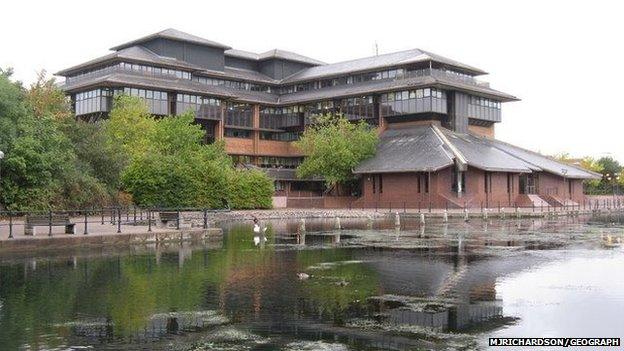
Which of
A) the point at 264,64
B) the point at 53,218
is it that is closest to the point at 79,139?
the point at 53,218

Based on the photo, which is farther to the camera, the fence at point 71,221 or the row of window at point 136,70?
the row of window at point 136,70

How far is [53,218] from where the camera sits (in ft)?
93.7

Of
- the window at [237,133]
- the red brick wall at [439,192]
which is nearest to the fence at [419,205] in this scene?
the red brick wall at [439,192]

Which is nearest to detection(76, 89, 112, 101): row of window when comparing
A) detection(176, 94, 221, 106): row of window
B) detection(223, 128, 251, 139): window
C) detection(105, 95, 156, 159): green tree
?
detection(105, 95, 156, 159): green tree

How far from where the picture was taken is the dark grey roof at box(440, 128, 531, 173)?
69.9 metres

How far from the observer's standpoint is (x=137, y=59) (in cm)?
7488

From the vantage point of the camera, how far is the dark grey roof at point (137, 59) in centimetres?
7481

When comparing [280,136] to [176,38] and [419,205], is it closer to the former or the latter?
[176,38]

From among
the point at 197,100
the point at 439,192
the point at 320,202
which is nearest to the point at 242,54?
the point at 197,100

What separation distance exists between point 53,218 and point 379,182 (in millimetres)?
47719

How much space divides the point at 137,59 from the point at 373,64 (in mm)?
28618

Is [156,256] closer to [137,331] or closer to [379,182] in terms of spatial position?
[137,331]

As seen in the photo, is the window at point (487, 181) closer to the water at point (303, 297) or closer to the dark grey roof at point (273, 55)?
the dark grey roof at point (273, 55)

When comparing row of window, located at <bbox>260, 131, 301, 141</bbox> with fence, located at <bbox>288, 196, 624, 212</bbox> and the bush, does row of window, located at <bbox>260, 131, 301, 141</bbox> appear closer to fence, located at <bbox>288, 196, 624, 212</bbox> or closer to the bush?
fence, located at <bbox>288, 196, 624, 212</bbox>
